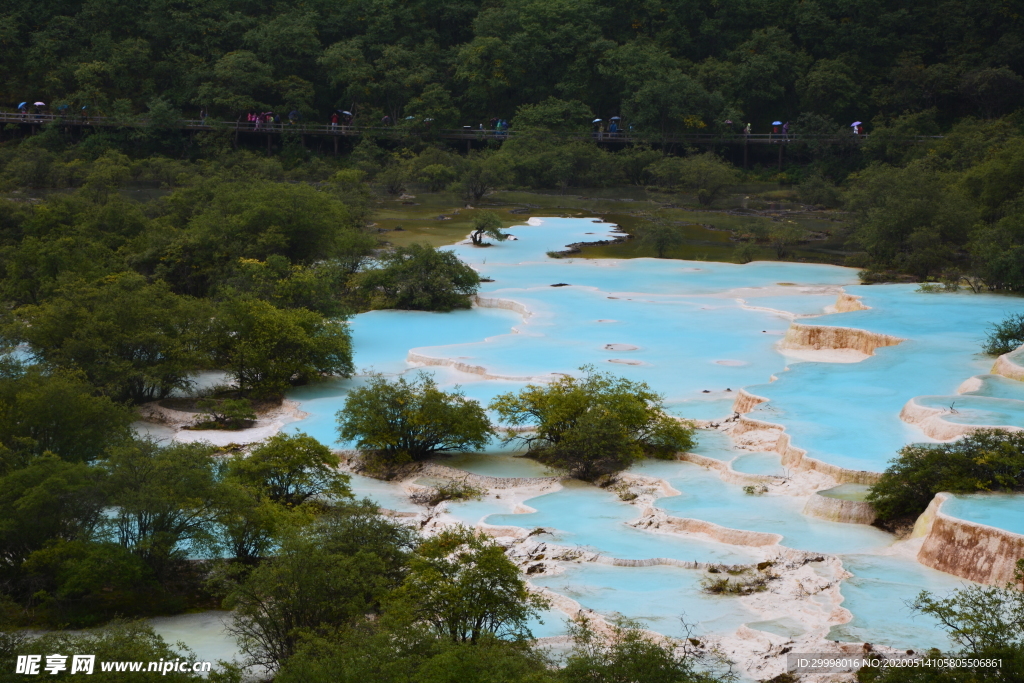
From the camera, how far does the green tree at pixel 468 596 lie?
1071cm

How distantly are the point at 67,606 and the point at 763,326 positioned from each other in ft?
54.7

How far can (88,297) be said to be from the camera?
2011cm

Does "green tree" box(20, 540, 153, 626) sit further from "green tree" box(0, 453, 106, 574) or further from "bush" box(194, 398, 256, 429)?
"bush" box(194, 398, 256, 429)

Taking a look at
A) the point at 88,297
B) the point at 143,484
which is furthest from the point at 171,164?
the point at 143,484

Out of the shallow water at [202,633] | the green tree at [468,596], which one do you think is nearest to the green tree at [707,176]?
the shallow water at [202,633]

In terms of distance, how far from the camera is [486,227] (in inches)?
1387

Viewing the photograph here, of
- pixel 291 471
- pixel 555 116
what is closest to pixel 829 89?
pixel 555 116

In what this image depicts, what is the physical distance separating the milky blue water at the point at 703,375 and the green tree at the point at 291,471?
3.71ft

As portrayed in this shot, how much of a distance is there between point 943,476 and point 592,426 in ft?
15.6

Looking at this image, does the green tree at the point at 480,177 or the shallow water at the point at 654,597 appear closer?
the shallow water at the point at 654,597

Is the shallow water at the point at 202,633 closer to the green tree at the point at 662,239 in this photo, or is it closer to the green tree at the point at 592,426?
the green tree at the point at 592,426

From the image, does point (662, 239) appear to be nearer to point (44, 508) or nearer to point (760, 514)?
point (760, 514)

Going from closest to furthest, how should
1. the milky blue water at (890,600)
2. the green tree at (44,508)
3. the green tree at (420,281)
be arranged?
the milky blue water at (890,600) → the green tree at (44,508) → the green tree at (420,281)

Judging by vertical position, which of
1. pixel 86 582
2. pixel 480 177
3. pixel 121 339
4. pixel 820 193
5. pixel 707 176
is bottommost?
pixel 86 582
